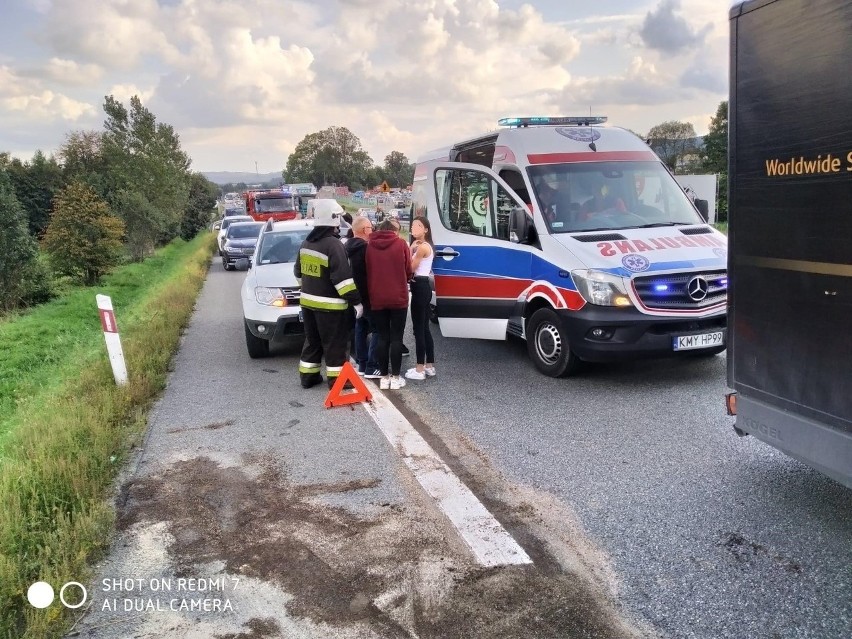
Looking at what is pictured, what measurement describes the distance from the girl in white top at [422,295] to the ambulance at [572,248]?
1.23 ft

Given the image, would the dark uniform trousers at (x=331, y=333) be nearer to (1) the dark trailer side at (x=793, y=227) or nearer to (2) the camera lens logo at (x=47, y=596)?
(2) the camera lens logo at (x=47, y=596)

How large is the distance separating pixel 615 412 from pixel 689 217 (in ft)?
8.59

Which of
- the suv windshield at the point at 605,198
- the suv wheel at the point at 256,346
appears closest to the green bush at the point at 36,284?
the suv wheel at the point at 256,346

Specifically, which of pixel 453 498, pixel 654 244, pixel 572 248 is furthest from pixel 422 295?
pixel 453 498

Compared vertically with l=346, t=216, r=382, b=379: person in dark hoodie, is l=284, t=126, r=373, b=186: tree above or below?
above

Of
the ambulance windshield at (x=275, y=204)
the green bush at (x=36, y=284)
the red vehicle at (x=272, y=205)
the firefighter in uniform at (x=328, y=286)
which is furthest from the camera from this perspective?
the ambulance windshield at (x=275, y=204)

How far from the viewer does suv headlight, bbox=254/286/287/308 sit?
8.45 meters

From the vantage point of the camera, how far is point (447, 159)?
873 cm

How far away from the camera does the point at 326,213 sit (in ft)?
22.8

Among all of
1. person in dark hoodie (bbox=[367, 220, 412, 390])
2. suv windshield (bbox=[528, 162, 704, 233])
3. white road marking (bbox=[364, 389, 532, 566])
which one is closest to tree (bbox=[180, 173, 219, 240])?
person in dark hoodie (bbox=[367, 220, 412, 390])

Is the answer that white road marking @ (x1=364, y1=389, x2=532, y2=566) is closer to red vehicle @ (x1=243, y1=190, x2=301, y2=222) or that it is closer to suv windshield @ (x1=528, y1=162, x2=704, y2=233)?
suv windshield @ (x1=528, y1=162, x2=704, y2=233)

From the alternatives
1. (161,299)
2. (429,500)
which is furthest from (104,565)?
(161,299)

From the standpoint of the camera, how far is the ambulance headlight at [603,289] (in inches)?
249

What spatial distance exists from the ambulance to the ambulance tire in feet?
0.05
